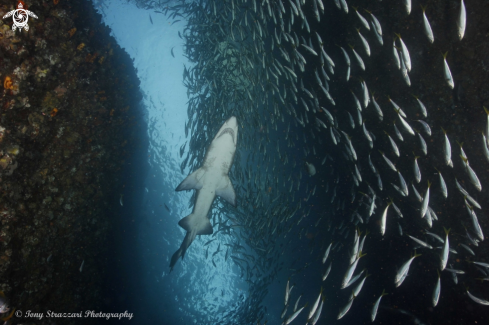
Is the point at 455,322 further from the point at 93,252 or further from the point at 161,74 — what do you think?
the point at 161,74

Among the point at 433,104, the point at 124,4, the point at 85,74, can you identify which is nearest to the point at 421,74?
the point at 433,104

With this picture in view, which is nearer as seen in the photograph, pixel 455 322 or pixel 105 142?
pixel 455 322

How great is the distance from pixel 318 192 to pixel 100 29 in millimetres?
10622

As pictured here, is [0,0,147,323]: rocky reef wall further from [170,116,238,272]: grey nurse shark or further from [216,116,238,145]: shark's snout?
[216,116,238,145]: shark's snout

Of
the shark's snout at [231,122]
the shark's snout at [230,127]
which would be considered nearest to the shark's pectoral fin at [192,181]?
the shark's snout at [230,127]

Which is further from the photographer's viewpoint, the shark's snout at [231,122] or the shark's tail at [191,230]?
the shark's tail at [191,230]

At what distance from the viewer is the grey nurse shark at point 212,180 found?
4.97 metres

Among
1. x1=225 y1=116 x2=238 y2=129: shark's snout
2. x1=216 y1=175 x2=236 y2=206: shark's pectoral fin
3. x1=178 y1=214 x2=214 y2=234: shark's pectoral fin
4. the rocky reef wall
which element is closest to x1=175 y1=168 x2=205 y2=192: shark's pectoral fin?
x1=216 y1=175 x2=236 y2=206: shark's pectoral fin

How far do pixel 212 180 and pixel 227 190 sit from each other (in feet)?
1.67

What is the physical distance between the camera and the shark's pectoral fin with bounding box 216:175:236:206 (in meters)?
5.90

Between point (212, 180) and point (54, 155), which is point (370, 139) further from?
point (54, 155)

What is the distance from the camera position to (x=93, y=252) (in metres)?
7.08

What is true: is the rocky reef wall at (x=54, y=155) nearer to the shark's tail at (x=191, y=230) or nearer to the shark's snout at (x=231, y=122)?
the shark's tail at (x=191, y=230)

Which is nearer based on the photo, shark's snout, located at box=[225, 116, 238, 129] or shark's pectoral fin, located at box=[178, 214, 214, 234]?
shark's snout, located at box=[225, 116, 238, 129]
